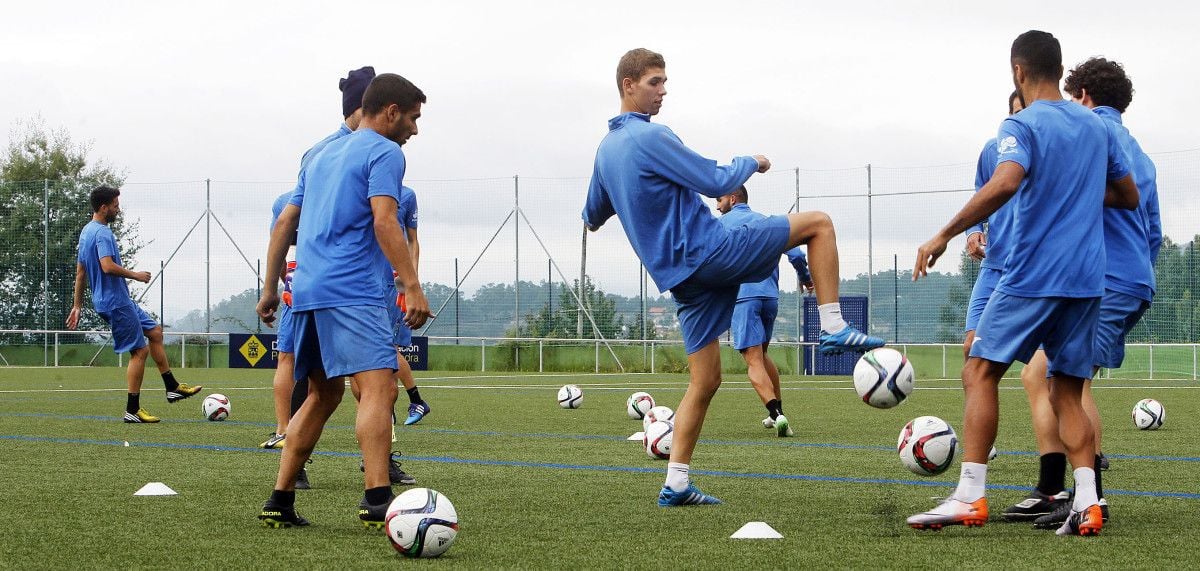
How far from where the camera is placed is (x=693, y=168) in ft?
19.5

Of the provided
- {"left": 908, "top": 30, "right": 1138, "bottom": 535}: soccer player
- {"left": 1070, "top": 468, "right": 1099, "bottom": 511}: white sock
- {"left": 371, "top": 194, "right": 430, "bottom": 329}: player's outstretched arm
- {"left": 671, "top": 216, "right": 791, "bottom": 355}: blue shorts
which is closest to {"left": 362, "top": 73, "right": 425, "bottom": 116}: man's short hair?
{"left": 371, "top": 194, "right": 430, "bottom": 329}: player's outstretched arm

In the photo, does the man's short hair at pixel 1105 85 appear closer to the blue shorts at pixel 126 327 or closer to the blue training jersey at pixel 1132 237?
the blue training jersey at pixel 1132 237

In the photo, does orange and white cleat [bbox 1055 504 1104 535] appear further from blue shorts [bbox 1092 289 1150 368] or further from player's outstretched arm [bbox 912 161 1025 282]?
player's outstretched arm [bbox 912 161 1025 282]

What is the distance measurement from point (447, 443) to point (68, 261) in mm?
25188

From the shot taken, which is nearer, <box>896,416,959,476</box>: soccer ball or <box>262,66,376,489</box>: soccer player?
<box>896,416,959,476</box>: soccer ball

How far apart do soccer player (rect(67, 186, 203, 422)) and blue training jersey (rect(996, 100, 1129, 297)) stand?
8.39m

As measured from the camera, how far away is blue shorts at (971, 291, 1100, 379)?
17.3 ft

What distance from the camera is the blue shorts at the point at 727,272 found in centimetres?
592

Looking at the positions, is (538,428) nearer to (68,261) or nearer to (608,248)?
(608,248)

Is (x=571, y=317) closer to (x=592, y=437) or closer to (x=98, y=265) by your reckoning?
(x=98, y=265)

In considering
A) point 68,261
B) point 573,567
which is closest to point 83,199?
point 68,261

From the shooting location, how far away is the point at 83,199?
1320 inches

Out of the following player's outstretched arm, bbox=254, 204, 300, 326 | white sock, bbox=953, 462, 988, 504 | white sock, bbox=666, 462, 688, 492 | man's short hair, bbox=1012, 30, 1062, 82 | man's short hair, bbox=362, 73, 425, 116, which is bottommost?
white sock, bbox=666, 462, 688, 492

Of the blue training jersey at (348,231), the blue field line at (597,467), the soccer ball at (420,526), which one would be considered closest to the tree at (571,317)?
the blue field line at (597,467)
